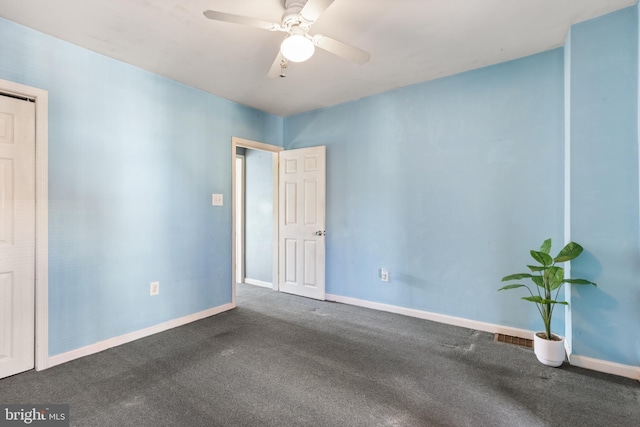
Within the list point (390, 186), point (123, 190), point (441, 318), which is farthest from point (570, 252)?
point (123, 190)

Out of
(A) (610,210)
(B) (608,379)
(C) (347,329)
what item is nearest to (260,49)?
(C) (347,329)

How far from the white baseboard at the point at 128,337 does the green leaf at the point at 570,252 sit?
321 cm

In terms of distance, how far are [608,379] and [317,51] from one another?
10.5 ft

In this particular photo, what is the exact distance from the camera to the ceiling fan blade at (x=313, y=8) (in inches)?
61.5

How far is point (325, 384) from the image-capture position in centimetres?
206

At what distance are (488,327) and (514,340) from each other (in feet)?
0.80

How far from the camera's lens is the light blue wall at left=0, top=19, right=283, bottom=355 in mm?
2340

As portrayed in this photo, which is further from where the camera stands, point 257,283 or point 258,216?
point 258,216

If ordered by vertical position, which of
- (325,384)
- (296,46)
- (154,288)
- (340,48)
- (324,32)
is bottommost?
(325,384)

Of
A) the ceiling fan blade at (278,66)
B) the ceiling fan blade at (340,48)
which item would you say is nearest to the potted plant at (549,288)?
the ceiling fan blade at (340,48)

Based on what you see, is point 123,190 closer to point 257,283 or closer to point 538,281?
point 257,283

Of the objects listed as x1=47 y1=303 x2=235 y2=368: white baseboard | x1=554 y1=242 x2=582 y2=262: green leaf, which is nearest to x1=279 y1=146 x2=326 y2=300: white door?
x1=47 y1=303 x2=235 y2=368: white baseboard

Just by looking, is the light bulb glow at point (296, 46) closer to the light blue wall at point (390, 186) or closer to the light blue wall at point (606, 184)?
the light blue wall at point (390, 186)

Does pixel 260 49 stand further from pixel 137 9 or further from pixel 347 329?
pixel 347 329
